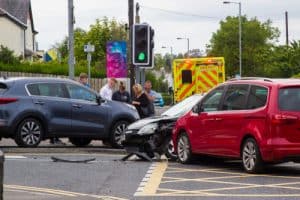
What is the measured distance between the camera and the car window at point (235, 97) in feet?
49.9

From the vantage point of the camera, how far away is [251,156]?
14.6 m

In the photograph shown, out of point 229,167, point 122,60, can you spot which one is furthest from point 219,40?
point 229,167

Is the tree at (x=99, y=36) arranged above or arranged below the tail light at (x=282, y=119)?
above

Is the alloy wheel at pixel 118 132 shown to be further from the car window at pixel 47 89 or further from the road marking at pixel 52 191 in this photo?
Result: the road marking at pixel 52 191

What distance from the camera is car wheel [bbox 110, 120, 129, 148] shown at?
68.5 ft

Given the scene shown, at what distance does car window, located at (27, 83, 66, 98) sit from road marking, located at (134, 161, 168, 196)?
13.3 ft

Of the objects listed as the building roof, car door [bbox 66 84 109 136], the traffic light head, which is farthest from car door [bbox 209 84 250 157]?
the building roof

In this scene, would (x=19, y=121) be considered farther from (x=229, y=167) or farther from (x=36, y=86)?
(x=229, y=167)

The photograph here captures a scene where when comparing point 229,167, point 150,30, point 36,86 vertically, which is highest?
point 150,30

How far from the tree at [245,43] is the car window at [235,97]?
69.1m

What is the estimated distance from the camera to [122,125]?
68.8 ft

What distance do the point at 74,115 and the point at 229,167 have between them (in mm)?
5246

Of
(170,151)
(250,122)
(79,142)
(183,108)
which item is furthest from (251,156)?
(79,142)

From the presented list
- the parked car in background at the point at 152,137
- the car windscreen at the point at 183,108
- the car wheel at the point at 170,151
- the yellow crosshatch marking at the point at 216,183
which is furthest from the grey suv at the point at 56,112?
the yellow crosshatch marking at the point at 216,183
